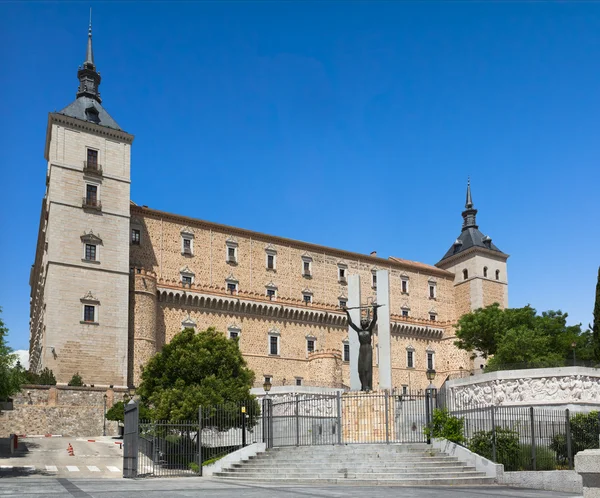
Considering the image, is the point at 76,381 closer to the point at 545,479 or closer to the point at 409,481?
the point at 409,481

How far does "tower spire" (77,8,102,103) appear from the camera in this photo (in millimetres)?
53375

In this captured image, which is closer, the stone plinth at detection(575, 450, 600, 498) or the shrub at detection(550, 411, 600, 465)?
the stone plinth at detection(575, 450, 600, 498)

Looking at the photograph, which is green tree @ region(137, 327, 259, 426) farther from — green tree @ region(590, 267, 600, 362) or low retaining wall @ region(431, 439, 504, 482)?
green tree @ region(590, 267, 600, 362)

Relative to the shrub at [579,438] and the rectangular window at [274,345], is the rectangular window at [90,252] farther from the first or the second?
the shrub at [579,438]

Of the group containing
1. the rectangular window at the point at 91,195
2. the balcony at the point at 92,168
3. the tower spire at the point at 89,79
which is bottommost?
the rectangular window at the point at 91,195

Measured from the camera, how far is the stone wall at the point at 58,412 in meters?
40.2

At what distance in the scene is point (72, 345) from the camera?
150ft

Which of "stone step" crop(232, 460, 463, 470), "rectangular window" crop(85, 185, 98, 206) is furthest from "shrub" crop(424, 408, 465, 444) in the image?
"rectangular window" crop(85, 185, 98, 206)

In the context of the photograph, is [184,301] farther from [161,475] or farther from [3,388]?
[161,475]

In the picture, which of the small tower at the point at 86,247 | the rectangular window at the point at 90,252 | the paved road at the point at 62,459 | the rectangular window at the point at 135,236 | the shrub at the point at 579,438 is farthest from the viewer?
the rectangular window at the point at 135,236

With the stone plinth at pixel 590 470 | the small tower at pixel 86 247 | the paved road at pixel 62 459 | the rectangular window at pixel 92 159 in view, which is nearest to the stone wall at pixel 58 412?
the small tower at pixel 86 247

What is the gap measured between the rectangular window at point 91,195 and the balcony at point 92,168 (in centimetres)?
95

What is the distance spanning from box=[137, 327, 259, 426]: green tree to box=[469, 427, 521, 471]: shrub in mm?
12874

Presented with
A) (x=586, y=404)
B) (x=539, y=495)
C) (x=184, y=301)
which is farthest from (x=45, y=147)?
(x=539, y=495)
